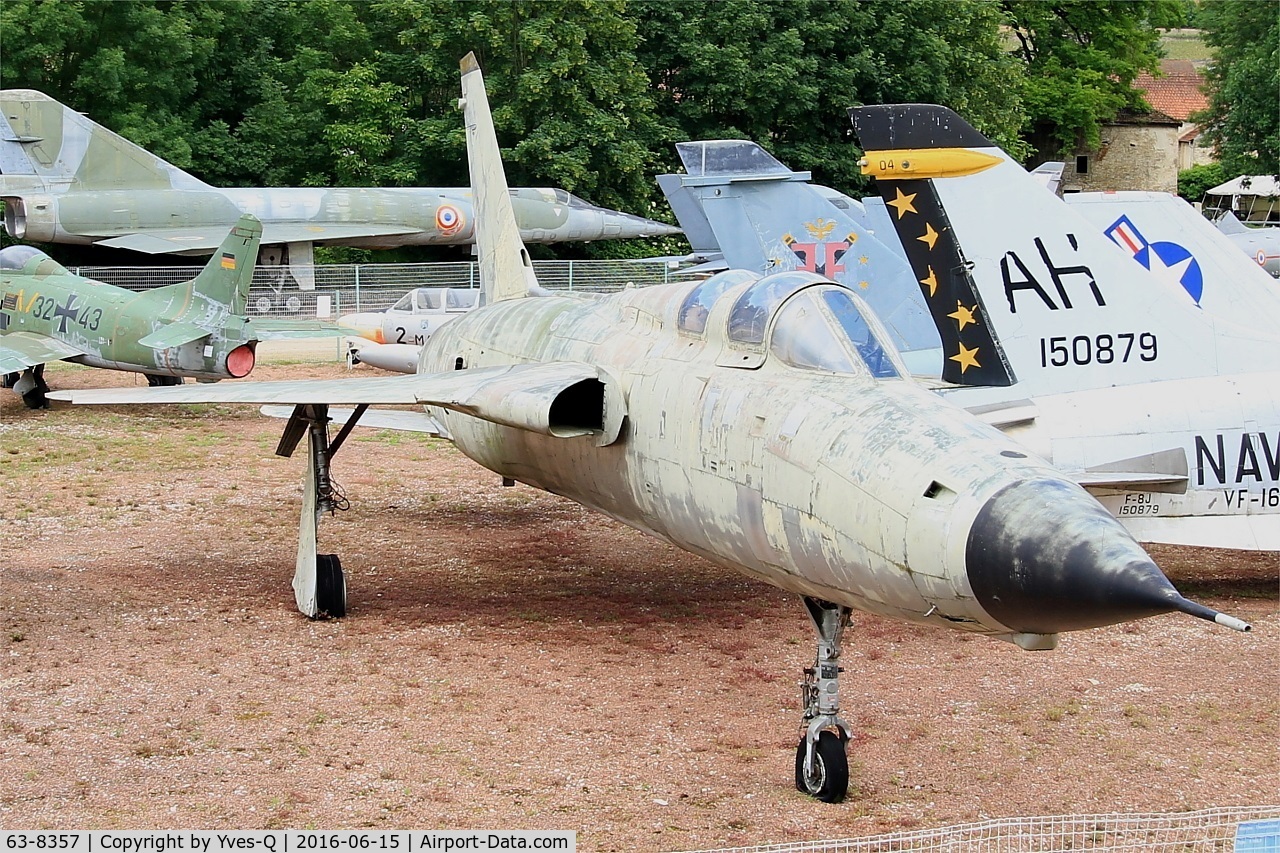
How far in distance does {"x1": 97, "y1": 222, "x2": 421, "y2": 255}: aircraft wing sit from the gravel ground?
20.5 meters

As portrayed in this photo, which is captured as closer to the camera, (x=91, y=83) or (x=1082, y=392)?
(x=1082, y=392)

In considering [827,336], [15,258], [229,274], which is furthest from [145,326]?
[827,336]

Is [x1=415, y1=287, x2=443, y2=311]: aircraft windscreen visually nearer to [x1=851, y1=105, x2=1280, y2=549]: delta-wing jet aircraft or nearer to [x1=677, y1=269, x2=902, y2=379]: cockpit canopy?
[x1=851, y1=105, x2=1280, y2=549]: delta-wing jet aircraft

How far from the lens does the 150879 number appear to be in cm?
1073

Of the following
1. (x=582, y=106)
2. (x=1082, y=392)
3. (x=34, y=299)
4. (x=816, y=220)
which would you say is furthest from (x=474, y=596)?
(x=582, y=106)

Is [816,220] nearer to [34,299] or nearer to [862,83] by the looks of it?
[34,299]

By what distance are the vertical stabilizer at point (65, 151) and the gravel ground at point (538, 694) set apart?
21145 mm

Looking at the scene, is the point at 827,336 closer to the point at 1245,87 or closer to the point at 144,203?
the point at 144,203

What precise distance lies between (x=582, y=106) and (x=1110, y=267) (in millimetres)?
31062

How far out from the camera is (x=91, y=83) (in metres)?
38.6

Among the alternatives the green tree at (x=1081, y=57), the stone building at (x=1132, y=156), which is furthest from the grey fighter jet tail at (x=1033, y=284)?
the stone building at (x=1132, y=156)

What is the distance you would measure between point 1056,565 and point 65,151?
105ft

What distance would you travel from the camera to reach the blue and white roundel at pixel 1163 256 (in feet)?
37.2

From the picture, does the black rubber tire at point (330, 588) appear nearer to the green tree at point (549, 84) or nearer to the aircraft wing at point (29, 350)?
the aircraft wing at point (29, 350)
